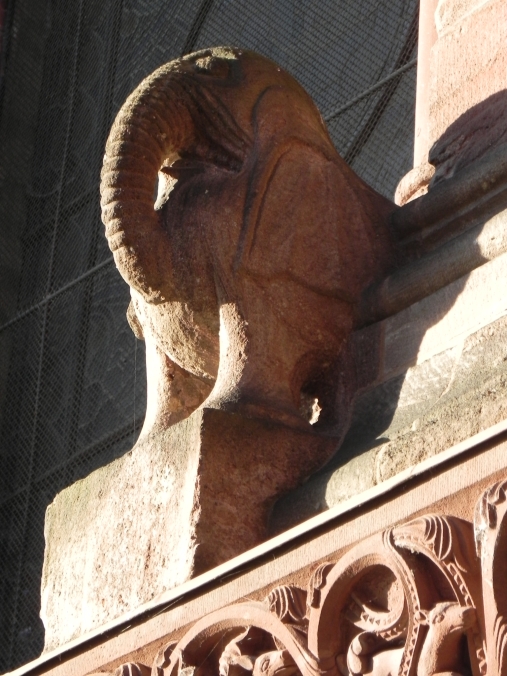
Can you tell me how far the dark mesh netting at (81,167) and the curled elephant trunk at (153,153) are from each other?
6.32 ft

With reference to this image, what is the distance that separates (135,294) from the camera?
2.75 metres

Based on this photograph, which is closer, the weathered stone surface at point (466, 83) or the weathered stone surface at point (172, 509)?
the weathered stone surface at point (172, 509)

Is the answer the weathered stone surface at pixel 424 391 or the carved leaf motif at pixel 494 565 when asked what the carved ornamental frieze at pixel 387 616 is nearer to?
the carved leaf motif at pixel 494 565

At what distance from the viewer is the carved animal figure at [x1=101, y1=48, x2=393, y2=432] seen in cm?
262

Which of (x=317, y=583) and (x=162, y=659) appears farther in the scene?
(x=162, y=659)

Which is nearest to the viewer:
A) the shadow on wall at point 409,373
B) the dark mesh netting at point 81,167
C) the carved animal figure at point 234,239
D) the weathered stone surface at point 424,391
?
the weathered stone surface at point 424,391

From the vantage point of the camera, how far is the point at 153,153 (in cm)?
269

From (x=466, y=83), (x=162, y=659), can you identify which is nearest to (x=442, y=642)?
(x=162, y=659)

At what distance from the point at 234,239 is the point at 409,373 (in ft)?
1.20

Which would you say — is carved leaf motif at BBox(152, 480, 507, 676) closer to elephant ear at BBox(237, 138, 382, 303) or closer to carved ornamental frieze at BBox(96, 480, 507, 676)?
carved ornamental frieze at BBox(96, 480, 507, 676)

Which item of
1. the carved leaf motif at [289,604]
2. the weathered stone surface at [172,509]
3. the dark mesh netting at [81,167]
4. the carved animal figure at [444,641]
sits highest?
the dark mesh netting at [81,167]

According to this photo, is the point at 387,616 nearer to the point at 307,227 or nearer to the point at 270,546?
the point at 270,546

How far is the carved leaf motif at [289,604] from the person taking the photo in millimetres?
2137

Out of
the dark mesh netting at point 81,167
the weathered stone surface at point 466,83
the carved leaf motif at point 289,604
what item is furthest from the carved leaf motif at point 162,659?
the dark mesh netting at point 81,167
